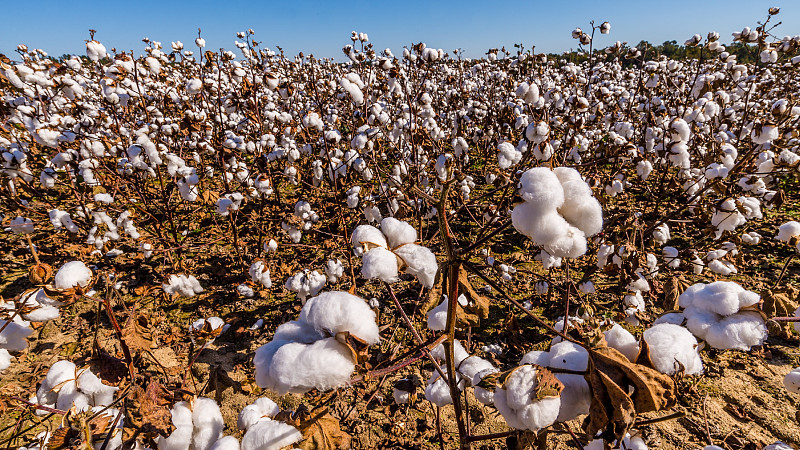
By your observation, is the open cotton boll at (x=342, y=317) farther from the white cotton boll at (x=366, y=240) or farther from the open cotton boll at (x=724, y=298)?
the open cotton boll at (x=724, y=298)

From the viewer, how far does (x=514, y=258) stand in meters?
4.83

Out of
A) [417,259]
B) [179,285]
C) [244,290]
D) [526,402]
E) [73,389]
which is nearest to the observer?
[526,402]

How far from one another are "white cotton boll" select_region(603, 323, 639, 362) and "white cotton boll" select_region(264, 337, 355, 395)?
0.79m

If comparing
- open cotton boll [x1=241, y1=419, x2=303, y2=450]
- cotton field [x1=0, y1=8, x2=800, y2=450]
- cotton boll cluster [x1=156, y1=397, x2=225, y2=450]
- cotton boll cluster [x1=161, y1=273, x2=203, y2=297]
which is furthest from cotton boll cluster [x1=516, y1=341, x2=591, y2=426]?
cotton boll cluster [x1=161, y1=273, x2=203, y2=297]

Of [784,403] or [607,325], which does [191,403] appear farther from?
[784,403]

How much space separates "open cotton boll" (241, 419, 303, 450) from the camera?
117 centimetres

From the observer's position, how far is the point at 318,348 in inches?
38.1

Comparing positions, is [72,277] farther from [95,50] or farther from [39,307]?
[95,50]

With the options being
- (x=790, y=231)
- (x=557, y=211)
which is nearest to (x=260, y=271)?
(x=557, y=211)

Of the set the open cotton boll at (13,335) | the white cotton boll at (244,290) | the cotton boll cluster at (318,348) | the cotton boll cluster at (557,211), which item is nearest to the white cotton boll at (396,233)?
the cotton boll cluster at (318,348)

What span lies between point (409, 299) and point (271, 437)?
2887 mm

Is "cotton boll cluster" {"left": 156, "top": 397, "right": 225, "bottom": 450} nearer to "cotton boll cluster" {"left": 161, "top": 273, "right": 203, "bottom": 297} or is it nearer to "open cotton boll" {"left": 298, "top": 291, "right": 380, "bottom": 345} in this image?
"open cotton boll" {"left": 298, "top": 291, "right": 380, "bottom": 345}

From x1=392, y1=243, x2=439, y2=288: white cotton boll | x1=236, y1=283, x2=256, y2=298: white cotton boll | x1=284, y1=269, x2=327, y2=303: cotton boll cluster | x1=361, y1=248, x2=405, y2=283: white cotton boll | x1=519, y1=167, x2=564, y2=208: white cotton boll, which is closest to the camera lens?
x1=519, y1=167, x2=564, y2=208: white cotton boll

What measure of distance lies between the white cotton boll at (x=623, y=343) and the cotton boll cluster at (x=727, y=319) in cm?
32
